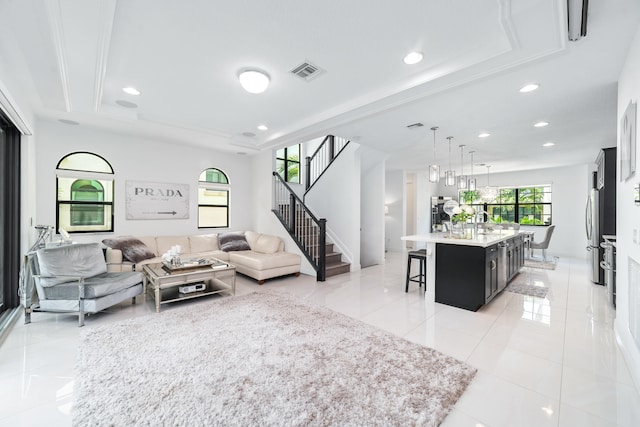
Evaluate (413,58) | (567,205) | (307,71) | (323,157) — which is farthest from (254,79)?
(567,205)

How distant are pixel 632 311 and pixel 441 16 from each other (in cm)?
281

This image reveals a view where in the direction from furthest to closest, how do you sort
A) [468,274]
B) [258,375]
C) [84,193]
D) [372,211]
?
[372,211] → [84,193] → [468,274] → [258,375]

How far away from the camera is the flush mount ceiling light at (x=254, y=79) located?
2.96 meters

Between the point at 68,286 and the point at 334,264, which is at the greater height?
the point at 68,286

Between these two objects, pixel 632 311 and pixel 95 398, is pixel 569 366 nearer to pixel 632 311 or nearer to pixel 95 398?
pixel 632 311

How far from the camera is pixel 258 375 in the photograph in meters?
2.15

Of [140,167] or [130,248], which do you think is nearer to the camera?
[130,248]

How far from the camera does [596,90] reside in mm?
3148

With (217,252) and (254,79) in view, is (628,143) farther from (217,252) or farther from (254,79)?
(217,252)

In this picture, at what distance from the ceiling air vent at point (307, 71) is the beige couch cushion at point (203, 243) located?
4.12 metres

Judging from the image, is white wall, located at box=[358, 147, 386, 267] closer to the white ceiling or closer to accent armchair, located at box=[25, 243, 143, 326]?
the white ceiling

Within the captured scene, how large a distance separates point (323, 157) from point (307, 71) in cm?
432

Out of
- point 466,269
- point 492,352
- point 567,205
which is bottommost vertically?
point 492,352

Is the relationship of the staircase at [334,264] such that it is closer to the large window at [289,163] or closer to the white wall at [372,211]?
the white wall at [372,211]
